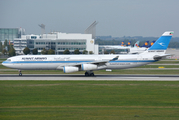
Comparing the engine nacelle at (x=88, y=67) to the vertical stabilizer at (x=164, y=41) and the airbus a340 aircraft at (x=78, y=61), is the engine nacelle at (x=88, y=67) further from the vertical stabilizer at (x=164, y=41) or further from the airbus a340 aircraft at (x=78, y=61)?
the vertical stabilizer at (x=164, y=41)

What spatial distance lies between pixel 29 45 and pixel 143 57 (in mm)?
94000

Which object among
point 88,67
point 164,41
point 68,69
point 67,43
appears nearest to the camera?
point 68,69

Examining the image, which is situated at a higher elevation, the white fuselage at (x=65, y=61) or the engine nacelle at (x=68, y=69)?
the white fuselage at (x=65, y=61)

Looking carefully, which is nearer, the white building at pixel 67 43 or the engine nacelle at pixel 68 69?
the engine nacelle at pixel 68 69
